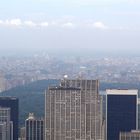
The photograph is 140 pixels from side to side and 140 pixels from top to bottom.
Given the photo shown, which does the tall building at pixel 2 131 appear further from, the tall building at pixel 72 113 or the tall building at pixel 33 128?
the tall building at pixel 72 113

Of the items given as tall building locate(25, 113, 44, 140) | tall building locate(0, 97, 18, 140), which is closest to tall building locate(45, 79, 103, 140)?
tall building locate(25, 113, 44, 140)

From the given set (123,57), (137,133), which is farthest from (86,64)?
(137,133)

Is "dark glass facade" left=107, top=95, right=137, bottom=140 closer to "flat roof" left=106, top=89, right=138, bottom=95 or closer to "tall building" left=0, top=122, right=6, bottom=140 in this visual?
"flat roof" left=106, top=89, right=138, bottom=95

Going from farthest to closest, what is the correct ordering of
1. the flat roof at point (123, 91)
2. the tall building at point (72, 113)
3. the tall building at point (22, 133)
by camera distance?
the flat roof at point (123, 91)
the tall building at point (22, 133)
the tall building at point (72, 113)

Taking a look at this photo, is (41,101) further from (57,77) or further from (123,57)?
(123,57)

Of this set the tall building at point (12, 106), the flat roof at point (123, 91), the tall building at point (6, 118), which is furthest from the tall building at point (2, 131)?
the flat roof at point (123, 91)

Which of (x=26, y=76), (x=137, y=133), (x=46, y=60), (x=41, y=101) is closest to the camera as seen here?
(x=137, y=133)
